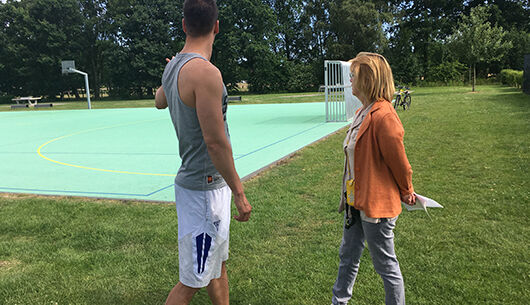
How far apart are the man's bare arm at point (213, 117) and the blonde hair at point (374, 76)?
0.86 meters

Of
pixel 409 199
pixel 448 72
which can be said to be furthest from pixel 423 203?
pixel 448 72

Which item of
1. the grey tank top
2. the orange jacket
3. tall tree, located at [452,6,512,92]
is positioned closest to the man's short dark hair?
the grey tank top

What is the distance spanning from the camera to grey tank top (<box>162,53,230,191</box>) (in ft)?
6.12

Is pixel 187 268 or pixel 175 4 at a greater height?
pixel 175 4

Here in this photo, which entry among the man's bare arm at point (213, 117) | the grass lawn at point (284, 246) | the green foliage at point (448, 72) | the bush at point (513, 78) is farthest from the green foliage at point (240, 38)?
the man's bare arm at point (213, 117)

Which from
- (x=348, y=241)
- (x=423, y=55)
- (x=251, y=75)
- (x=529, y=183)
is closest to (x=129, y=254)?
(x=348, y=241)

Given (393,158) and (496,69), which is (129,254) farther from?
(496,69)

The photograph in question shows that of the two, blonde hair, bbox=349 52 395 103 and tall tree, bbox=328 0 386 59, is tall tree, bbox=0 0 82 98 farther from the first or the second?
blonde hair, bbox=349 52 395 103

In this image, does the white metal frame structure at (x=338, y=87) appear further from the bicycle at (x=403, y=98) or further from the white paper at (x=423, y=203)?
the white paper at (x=423, y=203)

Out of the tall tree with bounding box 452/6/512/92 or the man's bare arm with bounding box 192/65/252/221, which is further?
the tall tree with bounding box 452/6/512/92

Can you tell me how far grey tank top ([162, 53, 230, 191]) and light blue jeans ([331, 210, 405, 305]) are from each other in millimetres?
886

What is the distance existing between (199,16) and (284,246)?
2.37 metres

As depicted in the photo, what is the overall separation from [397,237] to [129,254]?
245 cm

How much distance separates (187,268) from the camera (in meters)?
1.98
